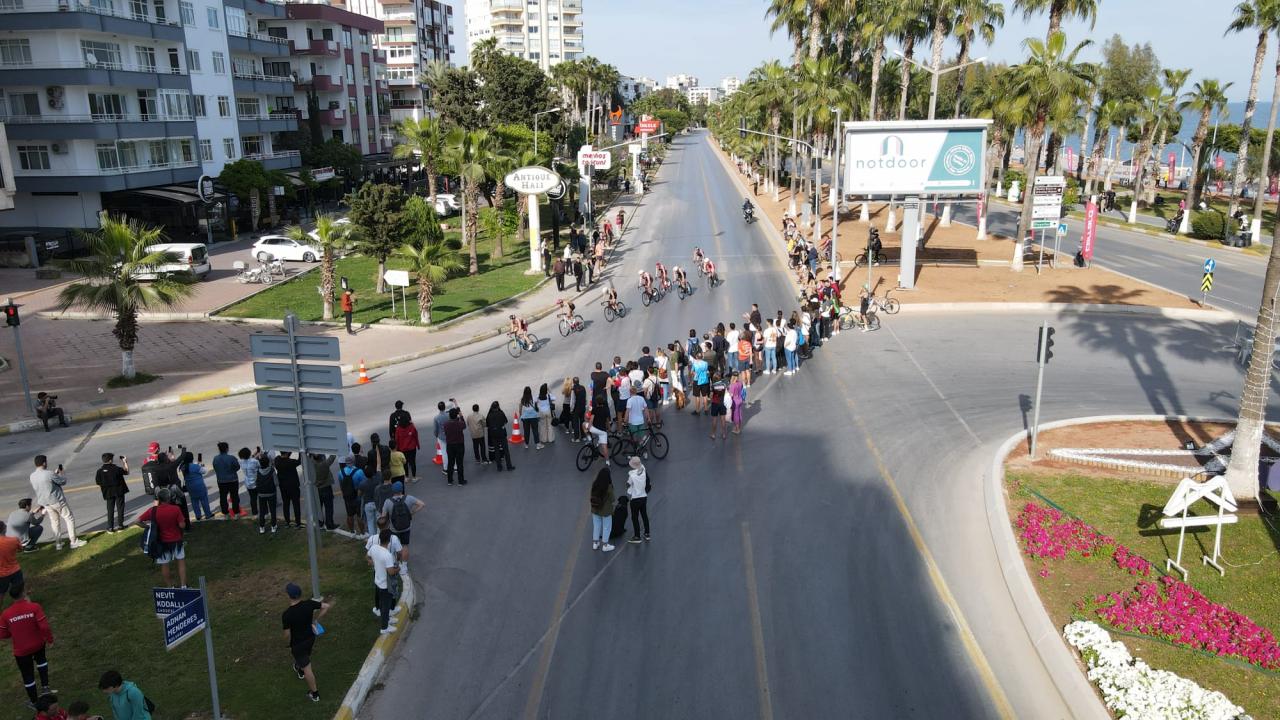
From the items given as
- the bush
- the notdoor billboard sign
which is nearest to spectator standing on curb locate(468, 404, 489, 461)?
the notdoor billboard sign

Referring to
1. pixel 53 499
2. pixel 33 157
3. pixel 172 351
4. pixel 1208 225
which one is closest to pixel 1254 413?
pixel 53 499

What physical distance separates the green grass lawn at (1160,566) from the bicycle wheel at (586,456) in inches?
319

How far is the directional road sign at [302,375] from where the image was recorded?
11000 millimetres

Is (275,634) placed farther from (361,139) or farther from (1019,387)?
(361,139)

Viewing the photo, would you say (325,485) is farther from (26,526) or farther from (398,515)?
(26,526)

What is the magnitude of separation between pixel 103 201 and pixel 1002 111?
157 feet

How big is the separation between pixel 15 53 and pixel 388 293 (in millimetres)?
24863

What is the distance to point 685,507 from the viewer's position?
637 inches

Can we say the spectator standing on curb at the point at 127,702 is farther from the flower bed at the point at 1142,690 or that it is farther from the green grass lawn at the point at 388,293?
the green grass lawn at the point at 388,293

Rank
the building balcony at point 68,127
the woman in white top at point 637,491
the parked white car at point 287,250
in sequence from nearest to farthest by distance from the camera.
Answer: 1. the woman in white top at point 637,491
2. the building balcony at point 68,127
3. the parked white car at point 287,250

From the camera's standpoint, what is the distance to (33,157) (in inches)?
1793

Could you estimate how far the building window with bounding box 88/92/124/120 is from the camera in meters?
46.0

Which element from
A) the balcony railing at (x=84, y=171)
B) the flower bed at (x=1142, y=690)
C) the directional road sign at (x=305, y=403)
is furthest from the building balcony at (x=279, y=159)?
the flower bed at (x=1142, y=690)

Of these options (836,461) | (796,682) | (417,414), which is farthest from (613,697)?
(417,414)
